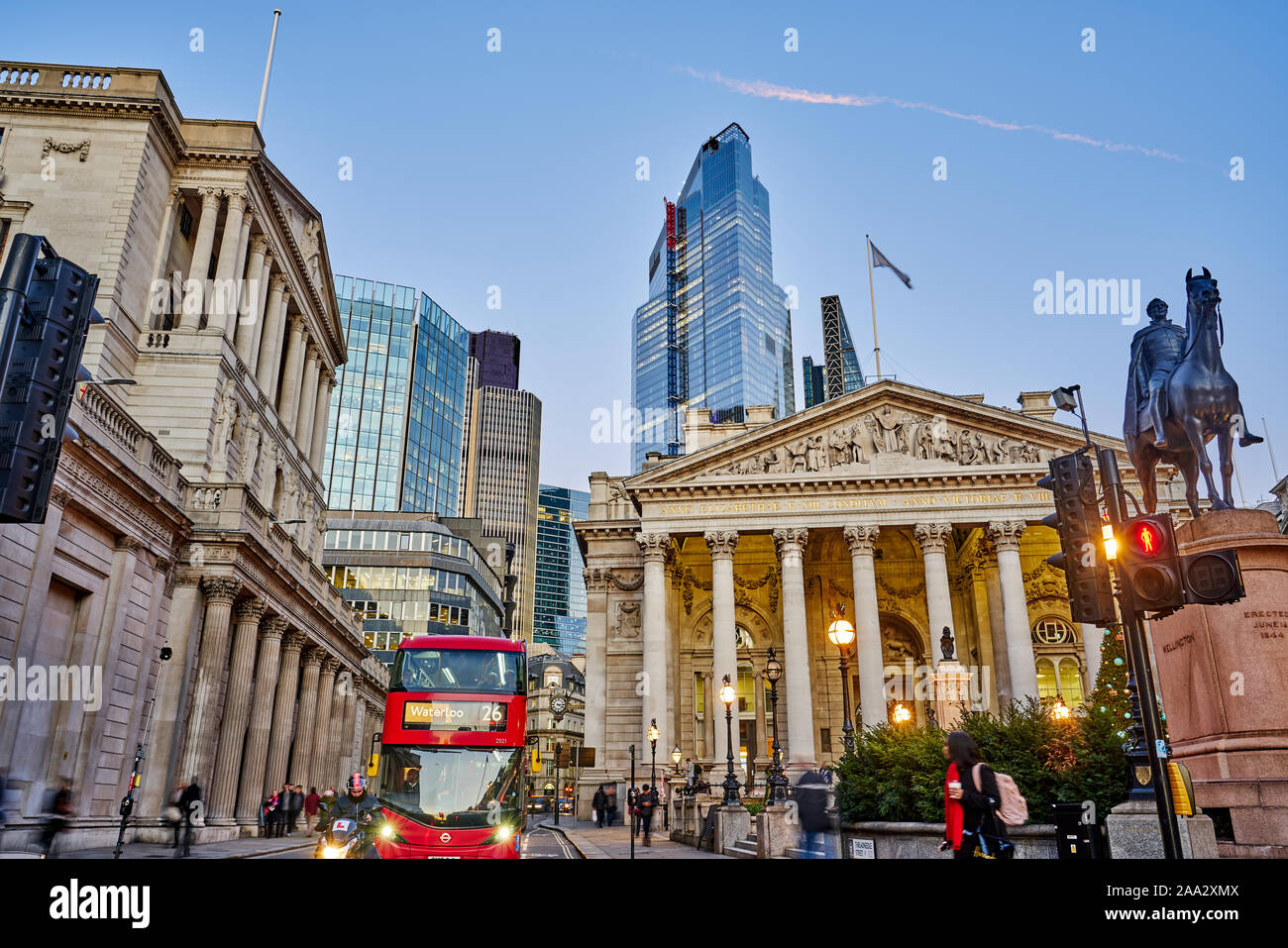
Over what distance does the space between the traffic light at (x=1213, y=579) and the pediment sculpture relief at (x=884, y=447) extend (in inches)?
1411

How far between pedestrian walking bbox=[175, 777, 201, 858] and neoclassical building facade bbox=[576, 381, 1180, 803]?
2282cm

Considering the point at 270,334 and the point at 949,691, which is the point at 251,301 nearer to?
the point at 270,334

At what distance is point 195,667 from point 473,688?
46.4ft

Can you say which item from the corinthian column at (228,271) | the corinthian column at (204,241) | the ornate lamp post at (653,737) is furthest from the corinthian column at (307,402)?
the ornate lamp post at (653,737)

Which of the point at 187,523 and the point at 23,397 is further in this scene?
the point at 187,523

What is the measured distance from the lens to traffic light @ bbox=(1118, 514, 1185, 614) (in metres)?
7.64

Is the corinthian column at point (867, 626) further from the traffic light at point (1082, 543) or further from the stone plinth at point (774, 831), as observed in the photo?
the traffic light at point (1082, 543)

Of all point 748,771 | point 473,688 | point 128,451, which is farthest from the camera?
point 748,771

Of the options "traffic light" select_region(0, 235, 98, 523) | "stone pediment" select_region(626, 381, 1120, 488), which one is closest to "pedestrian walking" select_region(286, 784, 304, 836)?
"stone pediment" select_region(626, 381, 1120, 488)

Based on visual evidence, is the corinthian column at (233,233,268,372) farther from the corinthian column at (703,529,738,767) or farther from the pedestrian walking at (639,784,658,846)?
the pedestrian walking at (639,784,658,846)

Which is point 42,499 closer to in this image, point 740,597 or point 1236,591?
point 1236,591

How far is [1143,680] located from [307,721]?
38487mm

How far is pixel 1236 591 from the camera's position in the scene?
809 cm
